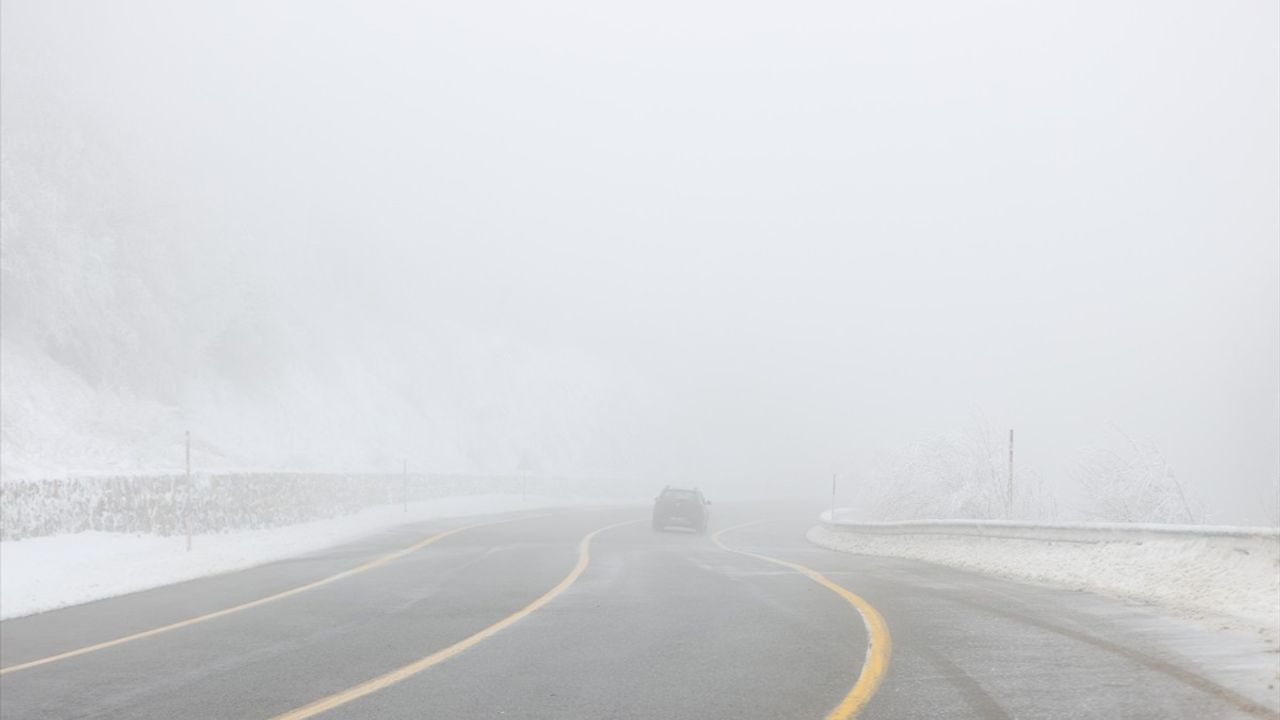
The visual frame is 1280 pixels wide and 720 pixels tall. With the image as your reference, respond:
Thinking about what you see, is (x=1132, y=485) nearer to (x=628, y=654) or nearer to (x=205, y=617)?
(x=628, y=654)

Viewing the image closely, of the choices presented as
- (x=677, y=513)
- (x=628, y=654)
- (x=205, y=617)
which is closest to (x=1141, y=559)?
(x=628, y=654)

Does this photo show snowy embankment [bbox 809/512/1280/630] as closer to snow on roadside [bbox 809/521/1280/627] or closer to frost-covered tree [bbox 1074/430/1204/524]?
snow on roadside [bbox 809/521/1280/627]

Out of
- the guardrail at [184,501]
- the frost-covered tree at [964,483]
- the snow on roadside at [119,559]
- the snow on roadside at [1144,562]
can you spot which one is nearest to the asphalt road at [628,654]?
the snow on roadside at [1144,562]

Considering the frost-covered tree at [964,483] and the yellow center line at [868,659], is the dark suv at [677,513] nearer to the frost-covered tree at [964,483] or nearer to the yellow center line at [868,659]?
the frost-covered tree at [964,483]

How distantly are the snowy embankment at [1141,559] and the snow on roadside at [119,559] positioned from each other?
42.1ft

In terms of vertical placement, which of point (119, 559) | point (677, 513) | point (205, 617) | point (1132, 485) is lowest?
point (677, 513)

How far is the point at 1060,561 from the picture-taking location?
1381 centimetres

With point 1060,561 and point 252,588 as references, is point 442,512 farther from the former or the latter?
point 1060,561

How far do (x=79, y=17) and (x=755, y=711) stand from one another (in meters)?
48.4

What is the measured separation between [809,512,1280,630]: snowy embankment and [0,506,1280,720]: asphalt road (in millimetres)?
640

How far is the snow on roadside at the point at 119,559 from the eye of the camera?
14.0 meters

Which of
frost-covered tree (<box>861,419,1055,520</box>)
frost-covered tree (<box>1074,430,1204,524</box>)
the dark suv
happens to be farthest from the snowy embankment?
the dark suv

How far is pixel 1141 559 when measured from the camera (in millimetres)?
11656

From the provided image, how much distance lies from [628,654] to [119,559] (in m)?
14.4
